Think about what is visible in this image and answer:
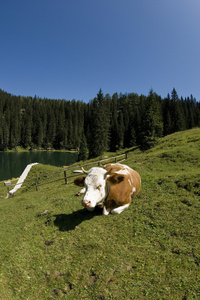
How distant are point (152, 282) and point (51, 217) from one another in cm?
471

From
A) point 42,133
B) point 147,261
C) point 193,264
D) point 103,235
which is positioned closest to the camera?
point 193,264

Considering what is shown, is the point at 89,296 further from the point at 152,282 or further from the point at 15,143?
the point at 15,143

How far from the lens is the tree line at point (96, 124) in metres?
45.2

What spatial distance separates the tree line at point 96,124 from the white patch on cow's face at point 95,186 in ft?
81.2

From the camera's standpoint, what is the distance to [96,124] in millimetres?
46906

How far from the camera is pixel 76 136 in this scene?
381 ft

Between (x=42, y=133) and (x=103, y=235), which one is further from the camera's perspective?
(x=42, y=133)

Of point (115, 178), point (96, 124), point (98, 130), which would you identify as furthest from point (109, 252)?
point (96, 124)

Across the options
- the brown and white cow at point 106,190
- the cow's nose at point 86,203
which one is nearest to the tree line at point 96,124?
the brown and white cow at point 106,190

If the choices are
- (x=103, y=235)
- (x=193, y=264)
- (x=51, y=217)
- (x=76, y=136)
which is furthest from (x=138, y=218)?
(x=76, y=136)

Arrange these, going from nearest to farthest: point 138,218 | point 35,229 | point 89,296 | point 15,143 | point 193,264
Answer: point 89,296, point 193,264, point 138,218, point 35,229, point 15,143

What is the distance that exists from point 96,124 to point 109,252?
43.3 m

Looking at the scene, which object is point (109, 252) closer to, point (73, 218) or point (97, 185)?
point (97, 185)

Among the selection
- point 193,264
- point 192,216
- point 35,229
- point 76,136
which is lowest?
point 35,229
